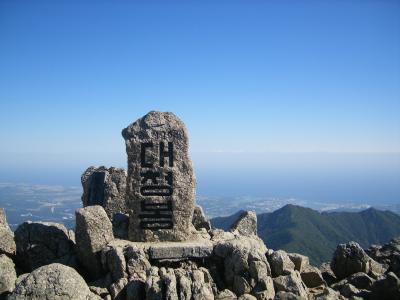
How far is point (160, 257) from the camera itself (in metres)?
13.7

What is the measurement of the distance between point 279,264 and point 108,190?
8.94 meters

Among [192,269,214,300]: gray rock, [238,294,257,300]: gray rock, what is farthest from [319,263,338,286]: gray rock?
[192,269,214,300]: gray rock

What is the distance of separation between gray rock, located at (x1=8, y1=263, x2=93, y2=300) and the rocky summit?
0.9 inches

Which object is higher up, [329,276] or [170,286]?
[170,286]

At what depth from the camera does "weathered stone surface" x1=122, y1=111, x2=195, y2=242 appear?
15086mm

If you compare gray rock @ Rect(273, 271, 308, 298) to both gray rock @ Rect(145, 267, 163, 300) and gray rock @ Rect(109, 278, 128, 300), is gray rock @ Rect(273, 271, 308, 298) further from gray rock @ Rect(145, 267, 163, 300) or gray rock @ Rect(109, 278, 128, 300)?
gray rock @ Rect(109, 278, 128, 300)

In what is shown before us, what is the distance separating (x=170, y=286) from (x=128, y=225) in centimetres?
540

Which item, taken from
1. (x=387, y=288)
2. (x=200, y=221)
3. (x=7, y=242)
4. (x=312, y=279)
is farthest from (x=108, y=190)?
(x=387, y=288)

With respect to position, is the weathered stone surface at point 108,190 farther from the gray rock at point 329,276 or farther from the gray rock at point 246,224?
the gray rock at point 329,276

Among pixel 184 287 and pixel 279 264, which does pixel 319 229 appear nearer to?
pixel 279 264

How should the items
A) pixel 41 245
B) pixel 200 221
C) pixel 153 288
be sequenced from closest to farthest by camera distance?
pixel 153 288
pixel 41 245
pixel 200 221

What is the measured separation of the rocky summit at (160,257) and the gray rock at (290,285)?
3 cm

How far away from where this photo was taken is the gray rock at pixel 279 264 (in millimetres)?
13156

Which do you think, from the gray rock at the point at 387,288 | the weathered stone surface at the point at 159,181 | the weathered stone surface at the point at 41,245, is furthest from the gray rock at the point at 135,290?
the gray rock at the point at 387,288
